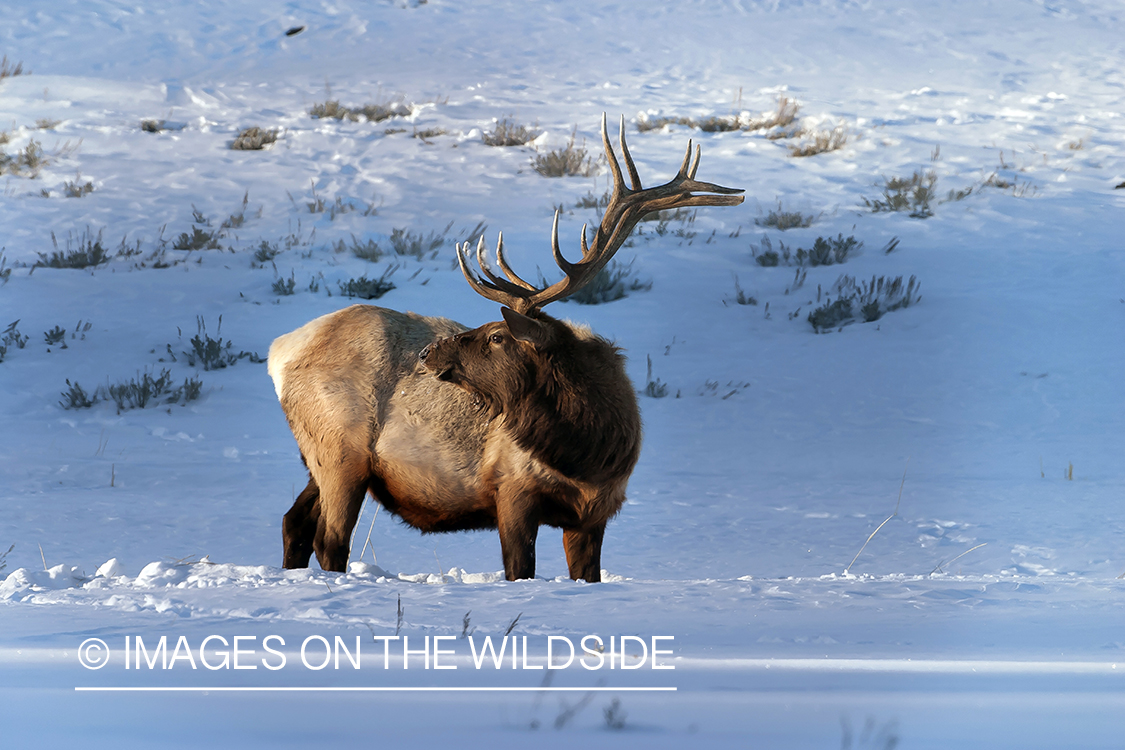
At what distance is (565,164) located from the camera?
1409 cm

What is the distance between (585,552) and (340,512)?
1144mm

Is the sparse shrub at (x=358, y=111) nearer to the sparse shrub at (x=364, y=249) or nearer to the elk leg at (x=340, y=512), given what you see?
the sparse shrub at (x=364, y=249)

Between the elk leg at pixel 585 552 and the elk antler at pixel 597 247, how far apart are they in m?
1.03

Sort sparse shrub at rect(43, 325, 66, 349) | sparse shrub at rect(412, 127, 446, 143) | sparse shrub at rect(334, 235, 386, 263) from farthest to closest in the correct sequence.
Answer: sparse shrub at rect(412, 127, 446, 143), sparse shrub at rect(334, 235, 386, 263), sparse shrub at rect(43, 325, 66, 349)

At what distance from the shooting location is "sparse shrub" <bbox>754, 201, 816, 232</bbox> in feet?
40.8

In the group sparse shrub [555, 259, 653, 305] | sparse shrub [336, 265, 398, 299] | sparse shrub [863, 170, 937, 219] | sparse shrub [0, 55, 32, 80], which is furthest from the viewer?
sparse shrub [0, 55, 32, 80]

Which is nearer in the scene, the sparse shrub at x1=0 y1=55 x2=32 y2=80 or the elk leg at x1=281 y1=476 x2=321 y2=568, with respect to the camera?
the elk leg at x1=281 y1=476 x2=321 y2=568

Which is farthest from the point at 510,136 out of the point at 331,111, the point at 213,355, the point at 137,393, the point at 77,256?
the point at 137,393

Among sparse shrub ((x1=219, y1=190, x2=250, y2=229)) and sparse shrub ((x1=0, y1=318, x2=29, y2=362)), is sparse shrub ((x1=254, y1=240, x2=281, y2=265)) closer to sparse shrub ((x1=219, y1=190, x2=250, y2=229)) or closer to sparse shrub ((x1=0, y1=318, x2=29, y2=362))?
sparse shrub ((x1=219, y1=190, x2=250, y2=229))

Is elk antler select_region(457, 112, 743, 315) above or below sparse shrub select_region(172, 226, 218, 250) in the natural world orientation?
above

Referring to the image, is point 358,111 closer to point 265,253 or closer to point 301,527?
point 265,253

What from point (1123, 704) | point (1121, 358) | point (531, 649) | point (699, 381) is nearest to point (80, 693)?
point (531, 649)

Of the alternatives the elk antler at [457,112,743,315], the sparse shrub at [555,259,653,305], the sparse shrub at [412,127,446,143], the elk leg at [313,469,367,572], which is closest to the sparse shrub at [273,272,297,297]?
the sparse shrub at [555,259,653,305]

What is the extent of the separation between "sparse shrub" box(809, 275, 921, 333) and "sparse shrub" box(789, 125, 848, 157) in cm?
421
